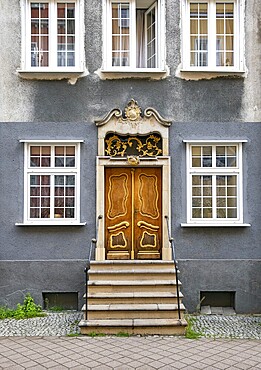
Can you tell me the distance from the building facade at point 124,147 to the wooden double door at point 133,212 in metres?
0.02

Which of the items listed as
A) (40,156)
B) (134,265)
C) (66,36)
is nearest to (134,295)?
(134,265)

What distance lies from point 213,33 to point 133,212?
463 centimetres

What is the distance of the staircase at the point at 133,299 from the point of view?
8148 mm

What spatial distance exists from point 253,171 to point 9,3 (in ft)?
22.5

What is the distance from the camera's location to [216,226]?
10.0 m

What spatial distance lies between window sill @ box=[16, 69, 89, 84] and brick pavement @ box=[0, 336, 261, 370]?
18.7 feet

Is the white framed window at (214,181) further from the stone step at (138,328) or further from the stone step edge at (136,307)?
the stone step at (138,328)

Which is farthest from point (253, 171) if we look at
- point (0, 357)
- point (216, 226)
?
point (0, 357)

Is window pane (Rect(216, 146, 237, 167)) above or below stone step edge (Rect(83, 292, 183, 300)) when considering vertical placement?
above

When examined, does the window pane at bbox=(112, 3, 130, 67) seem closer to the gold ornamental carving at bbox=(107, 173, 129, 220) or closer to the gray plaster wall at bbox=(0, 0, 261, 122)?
the gray plaster wall at bbox=(0, 0, 261, 122)

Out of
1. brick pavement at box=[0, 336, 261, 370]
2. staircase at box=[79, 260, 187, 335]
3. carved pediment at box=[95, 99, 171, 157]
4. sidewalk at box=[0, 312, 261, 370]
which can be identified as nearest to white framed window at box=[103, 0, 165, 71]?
carved pediment at box=[95, 99, 171, 157]

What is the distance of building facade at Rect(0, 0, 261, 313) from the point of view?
9.98 metres

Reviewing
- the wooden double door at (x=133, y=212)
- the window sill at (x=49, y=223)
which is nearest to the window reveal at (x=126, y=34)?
the wooden double door at (x=133, y=212)

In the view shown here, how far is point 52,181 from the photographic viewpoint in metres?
10.1
